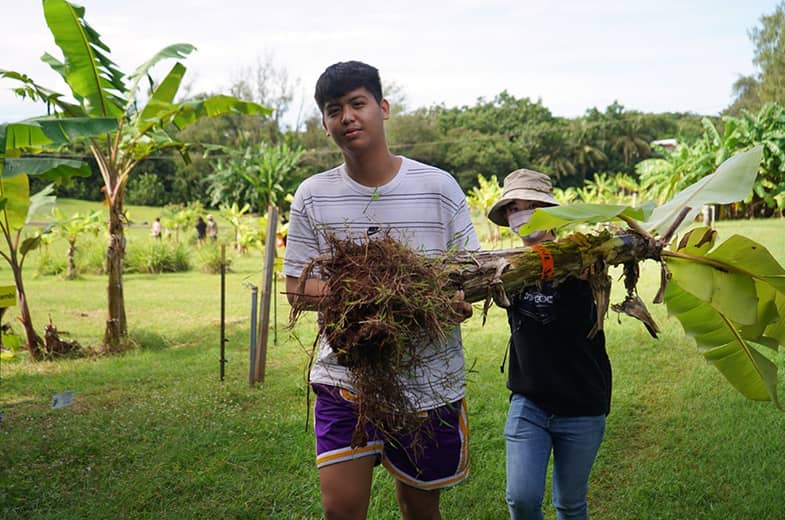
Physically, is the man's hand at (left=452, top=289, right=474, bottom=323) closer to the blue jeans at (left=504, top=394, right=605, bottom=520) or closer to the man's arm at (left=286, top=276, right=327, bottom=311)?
the man's arm at (left=286, top=276, right=327, bottom=311)

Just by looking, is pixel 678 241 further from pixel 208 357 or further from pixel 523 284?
pixel 208 357

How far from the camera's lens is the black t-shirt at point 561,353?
2.75 meters

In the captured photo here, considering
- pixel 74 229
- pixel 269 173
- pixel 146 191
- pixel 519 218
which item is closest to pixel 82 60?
pixel 519 218

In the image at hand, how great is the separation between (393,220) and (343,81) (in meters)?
0.53

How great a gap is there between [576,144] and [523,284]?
5342 centimetres

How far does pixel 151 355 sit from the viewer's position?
8.23 metres

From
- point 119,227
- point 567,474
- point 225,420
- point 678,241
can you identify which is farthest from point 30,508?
point 119,227

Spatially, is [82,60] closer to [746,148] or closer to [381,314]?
[381,314]

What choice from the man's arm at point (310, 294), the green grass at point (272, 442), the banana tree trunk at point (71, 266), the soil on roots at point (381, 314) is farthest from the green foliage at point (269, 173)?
the soil on roots at point (381, 314)

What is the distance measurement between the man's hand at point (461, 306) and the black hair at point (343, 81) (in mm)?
836

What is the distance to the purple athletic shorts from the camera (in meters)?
2.43

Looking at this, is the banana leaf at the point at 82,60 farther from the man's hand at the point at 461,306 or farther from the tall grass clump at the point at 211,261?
the tall grass clump at the point at 211,261

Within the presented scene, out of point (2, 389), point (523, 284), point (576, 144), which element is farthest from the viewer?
point (576, 144)

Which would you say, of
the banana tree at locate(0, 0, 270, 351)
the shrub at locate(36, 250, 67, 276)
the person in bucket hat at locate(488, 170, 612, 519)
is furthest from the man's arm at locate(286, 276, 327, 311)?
the shrub at locate(36, 250, 67, 276)
